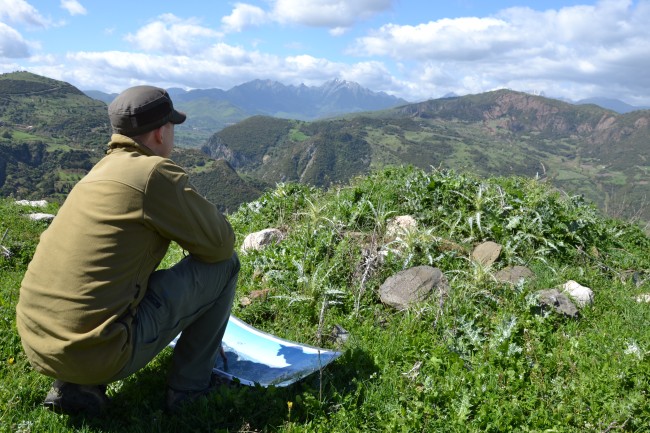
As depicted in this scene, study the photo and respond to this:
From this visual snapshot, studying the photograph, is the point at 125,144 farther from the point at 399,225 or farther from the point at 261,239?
the point at 399,225

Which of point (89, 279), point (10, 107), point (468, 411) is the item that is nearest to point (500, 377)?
point (468, 411)

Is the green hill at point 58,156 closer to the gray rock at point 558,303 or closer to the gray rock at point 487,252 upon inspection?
the gray rock at point 487,252

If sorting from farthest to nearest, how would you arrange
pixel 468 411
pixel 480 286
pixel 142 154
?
1. pixel 480 286
2. pixel 468 411
3. pixel 142 154

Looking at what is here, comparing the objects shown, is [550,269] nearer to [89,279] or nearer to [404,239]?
[404,239]

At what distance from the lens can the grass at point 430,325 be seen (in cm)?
337

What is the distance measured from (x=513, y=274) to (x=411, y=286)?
151 centimetres

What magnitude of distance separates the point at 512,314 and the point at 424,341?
1175 millimetres

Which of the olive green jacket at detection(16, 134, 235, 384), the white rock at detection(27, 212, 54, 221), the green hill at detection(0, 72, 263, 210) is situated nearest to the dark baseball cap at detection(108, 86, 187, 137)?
the olive green jacket at detection(16, 134, 235, 384)

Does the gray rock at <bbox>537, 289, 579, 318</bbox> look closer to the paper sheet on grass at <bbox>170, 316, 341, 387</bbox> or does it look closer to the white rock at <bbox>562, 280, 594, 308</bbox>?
the white rock at <bbox>562, 280, 594, 308</bbox>

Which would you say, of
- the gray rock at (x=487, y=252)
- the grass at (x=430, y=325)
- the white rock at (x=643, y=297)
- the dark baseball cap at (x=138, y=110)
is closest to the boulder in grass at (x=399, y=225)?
the grass at (x=430, y=325)

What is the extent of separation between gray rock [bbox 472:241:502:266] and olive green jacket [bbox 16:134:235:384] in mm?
4655

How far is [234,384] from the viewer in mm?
3701

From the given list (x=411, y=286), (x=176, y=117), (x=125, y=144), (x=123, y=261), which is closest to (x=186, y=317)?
(x=123, y=261)

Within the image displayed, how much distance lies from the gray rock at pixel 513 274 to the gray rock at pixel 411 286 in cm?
82
